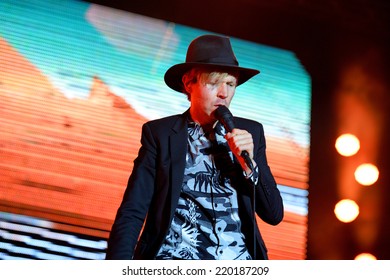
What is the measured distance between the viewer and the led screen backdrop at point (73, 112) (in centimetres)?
256

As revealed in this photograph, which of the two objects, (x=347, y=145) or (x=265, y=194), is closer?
(x=265, y=194)

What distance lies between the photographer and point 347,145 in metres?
3.62

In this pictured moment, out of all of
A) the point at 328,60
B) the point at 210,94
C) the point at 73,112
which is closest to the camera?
the point at 210,94

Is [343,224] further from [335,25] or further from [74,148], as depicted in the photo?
[74,148]

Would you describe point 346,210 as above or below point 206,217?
below

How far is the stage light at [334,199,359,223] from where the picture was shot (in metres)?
3.57

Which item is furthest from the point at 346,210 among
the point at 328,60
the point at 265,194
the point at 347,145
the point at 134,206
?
the point at 134,206

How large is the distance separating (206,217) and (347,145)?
6.76ft

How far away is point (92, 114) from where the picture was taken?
8.98 feet

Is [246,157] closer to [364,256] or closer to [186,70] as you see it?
[186,70]

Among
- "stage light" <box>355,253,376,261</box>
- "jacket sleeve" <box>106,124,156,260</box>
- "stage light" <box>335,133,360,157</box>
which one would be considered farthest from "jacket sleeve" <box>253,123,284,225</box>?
"stage light" <box>355,253,376,261</box>
